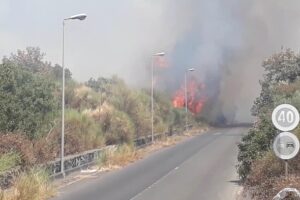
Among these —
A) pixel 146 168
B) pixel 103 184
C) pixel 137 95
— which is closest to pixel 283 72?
pixel 137 95

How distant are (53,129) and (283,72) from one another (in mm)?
25288

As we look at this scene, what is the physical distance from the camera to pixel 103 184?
65.9 feet

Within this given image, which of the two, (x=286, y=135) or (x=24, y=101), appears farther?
(x=24, y=101)

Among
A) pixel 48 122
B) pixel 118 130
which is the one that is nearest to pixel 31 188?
pixel 48 122

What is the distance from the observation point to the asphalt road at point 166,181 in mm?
17188

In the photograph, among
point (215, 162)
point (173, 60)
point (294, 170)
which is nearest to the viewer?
point (294, 170)

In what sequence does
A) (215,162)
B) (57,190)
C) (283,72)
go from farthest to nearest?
(283,72)
(215,162)
(57,190)

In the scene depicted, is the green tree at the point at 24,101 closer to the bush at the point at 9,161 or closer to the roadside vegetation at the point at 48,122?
the roadside vegetation at the point at 48,122

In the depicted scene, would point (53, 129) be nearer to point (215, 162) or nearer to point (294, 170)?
point (215, 162)

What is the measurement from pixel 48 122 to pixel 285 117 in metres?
15.4

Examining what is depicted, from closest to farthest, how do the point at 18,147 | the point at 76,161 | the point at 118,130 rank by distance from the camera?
the point at 18,147
the point at 76,161
the point at 118,130

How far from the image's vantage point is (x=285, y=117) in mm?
11016

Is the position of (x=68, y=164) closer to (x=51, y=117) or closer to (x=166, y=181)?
(x=51, y=117)

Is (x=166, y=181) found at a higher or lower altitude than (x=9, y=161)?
lower
